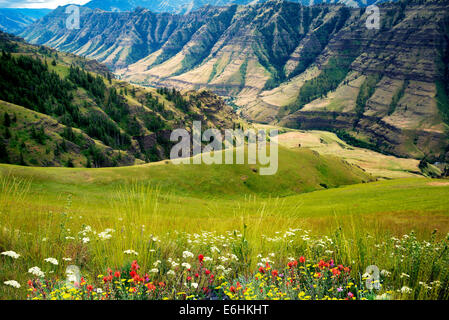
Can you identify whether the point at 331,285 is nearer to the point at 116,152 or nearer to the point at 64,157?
the point at 64,157

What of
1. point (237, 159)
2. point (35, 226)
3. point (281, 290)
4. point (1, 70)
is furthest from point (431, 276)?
point (1, 70)

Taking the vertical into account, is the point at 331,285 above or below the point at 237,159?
above

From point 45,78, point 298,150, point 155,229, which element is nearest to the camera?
point 155,229

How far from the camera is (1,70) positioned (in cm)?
16862

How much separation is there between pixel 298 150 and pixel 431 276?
359 ft

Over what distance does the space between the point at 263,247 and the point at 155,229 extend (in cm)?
331

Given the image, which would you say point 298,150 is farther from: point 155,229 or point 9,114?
point 9,114

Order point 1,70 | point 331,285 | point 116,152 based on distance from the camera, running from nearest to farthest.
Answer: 1. point 331,285
2. point 116,152
3. point 1,70

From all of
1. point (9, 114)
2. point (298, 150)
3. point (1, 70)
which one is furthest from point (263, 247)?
point (1, 70)
